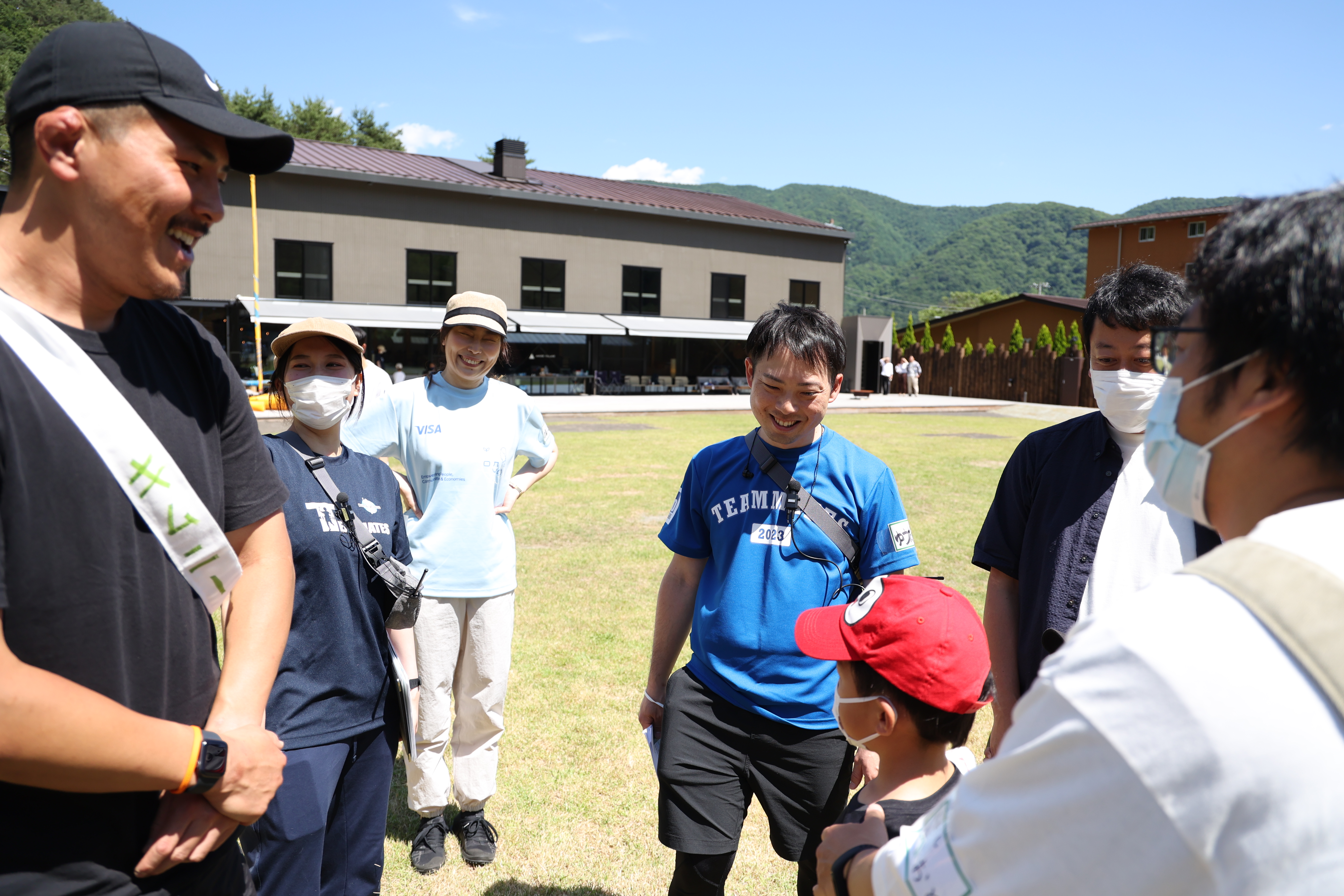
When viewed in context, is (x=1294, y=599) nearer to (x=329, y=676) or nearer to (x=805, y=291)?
(x=329, y=676)

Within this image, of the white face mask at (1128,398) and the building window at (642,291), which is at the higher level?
A: the building window at (642,291)

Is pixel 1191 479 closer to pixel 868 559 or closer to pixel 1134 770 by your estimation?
pixel 1134 770

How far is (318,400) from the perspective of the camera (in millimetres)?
3225

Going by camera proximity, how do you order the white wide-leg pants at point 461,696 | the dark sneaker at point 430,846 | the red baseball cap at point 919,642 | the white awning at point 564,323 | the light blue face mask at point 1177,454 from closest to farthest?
the light blue face mask at point 1177,454 < the red baseball cap at point 919,642 < the dark sneaker at point 430,846 < the white wide-leg pants at point 461,696 < the white awning at point 564,323

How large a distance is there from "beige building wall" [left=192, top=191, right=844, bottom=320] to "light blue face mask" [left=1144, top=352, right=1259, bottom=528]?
27797 millimetres

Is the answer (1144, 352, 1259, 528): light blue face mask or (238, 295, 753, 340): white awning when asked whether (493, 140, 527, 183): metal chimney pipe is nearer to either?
(238, 295, 753, 340): white awning

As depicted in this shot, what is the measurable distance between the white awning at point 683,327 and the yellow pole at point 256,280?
44.0 ft

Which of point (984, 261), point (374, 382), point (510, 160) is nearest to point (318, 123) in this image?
point (510, 160)

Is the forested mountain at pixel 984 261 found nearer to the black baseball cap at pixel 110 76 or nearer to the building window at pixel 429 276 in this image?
the building window at pixel 429 276

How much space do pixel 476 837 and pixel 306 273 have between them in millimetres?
29748

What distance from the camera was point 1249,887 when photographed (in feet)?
2.81

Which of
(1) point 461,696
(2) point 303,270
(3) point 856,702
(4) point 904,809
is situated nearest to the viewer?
(4) point 904,809

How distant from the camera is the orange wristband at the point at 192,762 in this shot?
1.61 metres

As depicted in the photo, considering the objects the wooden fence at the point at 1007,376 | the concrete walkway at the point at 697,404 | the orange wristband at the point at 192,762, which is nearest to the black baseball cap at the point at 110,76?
the orange wristband at the point at 192,762
